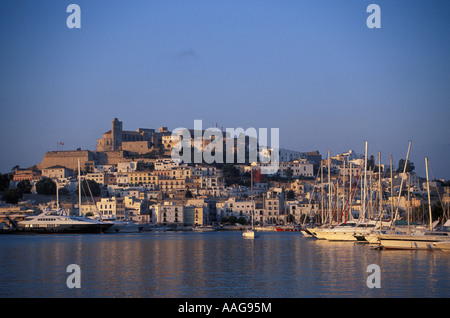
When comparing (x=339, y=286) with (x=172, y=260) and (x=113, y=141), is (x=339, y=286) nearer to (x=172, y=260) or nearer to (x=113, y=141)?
(x=172, y=260)

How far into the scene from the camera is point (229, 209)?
104 metres

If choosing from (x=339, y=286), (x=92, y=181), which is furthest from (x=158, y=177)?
(x=339, y=286)

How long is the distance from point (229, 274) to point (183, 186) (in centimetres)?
9359

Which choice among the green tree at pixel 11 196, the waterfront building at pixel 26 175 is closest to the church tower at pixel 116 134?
the waterfront building at pixel 26 175

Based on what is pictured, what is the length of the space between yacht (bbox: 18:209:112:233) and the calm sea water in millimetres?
34469

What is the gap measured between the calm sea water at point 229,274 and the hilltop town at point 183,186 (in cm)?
3452

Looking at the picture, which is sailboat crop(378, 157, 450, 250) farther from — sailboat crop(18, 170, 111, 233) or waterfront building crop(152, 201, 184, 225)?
waterfront building crop(152, 201, 184, 225)

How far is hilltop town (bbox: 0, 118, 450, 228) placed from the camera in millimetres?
98125

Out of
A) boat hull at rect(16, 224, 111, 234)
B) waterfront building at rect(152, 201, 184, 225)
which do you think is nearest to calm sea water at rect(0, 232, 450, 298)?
boat hull at rect(16, 224, 111, 234)

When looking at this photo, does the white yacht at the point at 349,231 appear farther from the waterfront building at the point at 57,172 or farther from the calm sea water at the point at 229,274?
the waterfront building at the point at 57,172

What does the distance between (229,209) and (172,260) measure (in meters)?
70.6

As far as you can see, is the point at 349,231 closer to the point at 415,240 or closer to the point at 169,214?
the point at 415,240
